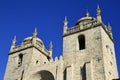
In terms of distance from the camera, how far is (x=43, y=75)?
3444 cm

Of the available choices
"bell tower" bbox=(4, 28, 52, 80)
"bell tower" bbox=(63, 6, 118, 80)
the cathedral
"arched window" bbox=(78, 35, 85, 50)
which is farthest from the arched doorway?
"arched window" bbox=(78, 35, 85, 50)

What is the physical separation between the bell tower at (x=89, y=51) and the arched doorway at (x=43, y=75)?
265cm

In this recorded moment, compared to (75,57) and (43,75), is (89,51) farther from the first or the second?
(43,75)

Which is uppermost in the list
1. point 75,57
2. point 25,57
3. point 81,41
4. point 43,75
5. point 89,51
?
point 81,41

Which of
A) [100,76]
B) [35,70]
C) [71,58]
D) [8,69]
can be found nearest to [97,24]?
[71,58]

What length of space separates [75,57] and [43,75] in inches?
201

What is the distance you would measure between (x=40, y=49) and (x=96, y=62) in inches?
464

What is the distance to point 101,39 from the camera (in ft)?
105

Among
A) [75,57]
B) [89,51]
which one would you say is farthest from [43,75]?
[89,51]

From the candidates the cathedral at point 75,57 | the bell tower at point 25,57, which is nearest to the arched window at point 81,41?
the cathedral at point 75,57

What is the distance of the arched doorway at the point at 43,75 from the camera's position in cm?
3351

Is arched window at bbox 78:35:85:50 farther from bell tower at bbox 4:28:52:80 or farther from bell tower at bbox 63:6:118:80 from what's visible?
bell tower at bbox 4:28:52:80

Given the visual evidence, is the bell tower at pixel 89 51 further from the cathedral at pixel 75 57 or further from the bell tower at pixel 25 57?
the bell tower at pixel 25 57

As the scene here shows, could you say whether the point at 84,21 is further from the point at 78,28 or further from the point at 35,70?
the point at 35,70
